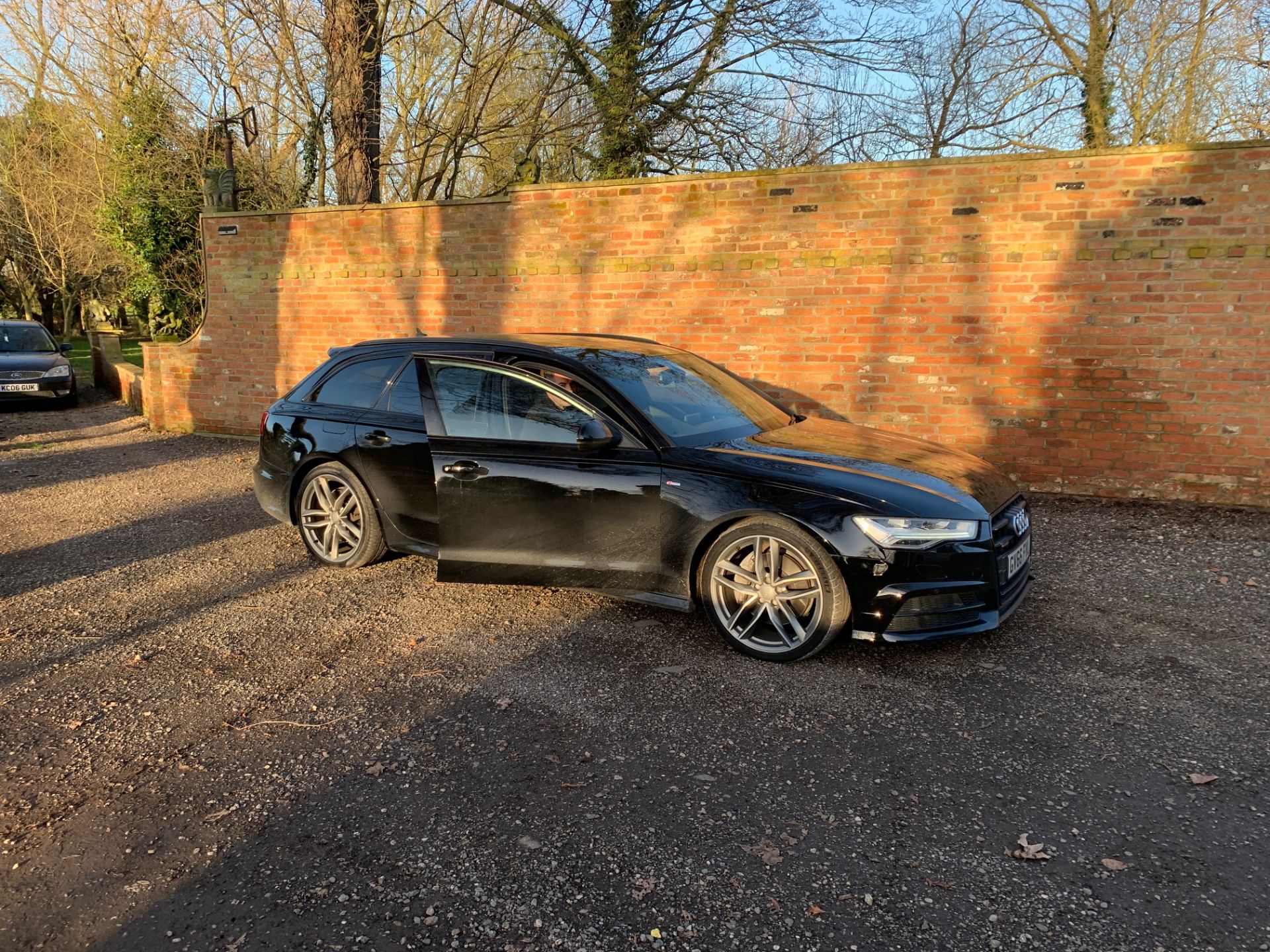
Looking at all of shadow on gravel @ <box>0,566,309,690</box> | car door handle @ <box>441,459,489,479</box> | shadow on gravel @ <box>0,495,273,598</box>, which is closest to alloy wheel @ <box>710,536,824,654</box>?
car door handle @ <box>441,459,489,479</box>

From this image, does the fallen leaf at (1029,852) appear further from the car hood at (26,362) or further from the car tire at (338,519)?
the car hood at (26,362)

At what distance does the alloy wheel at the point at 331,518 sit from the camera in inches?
220

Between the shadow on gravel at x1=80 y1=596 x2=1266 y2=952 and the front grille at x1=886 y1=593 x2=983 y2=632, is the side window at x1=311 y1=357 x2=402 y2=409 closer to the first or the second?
the shadow on gravel at x1=80 y1=596 x2=1266 y2=952

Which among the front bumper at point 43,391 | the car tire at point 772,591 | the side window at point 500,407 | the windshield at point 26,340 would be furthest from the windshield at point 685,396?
the windshield at point 26,340

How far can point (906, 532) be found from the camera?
390 centimetres

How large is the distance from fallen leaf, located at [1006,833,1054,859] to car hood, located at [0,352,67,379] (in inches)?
645

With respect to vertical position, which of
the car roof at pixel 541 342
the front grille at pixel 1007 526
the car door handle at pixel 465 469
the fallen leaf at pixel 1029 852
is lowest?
the fallen leaf at pixel 1029 852

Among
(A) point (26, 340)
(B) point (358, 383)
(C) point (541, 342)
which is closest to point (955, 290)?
(C) point (541, 342)

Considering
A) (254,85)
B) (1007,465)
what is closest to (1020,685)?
(1007,465)

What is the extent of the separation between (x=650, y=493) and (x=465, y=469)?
1111mm

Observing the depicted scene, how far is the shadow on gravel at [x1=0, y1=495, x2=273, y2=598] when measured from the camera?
18.7ft

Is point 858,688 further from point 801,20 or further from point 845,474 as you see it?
point 801,20

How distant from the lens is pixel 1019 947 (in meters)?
2.26

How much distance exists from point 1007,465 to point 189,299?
15.4 metres
